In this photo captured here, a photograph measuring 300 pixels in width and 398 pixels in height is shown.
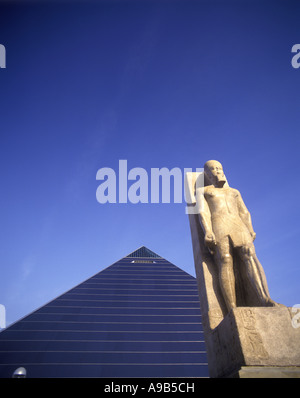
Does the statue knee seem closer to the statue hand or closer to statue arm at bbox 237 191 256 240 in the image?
the statue hand

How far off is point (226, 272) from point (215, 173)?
1.44 meters

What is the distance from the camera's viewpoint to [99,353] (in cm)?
2316

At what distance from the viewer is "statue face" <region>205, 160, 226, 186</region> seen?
12.1 feet

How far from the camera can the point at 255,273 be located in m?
2.87

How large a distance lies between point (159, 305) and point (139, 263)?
992 cm

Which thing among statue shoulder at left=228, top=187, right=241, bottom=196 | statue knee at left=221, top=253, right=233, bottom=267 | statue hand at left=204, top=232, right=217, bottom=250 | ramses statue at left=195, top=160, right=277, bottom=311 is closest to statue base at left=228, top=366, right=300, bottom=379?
ramses statue at left=195, top=160, right=277, bottom=311

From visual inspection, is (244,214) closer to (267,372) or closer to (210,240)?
(210,240)

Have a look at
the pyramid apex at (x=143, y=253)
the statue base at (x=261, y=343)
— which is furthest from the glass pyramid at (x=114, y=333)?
the statue base at (x=261, y=343)

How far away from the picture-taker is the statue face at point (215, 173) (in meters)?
3.70

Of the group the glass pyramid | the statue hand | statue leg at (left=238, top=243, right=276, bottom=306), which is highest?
the statue hand

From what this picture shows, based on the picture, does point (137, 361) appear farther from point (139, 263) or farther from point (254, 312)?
point (254, 312)

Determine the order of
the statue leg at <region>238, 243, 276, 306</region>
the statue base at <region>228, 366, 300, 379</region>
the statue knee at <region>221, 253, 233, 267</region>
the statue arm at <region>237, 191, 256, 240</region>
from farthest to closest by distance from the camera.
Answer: the statue arm at <region>237, 191, 256, 240</region> → the statue knee at <region>221, 253, 233, 267</region> → the statue leg at <region>238, 243, 276, 306</region> → the statue base at <region>228, 366, 300, 379</region>

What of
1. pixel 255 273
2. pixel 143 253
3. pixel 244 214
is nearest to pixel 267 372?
pixel 255 273
